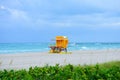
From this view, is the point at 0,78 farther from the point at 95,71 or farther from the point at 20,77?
the point at 95,71

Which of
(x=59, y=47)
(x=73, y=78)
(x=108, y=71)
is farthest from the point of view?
(x=59, y=47)

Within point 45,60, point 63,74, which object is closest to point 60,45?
point 45,60

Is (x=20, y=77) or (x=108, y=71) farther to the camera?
(x=108, y=71)

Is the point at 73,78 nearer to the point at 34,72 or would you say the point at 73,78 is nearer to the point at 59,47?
the point at 34,72

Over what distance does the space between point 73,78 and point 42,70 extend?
782mm

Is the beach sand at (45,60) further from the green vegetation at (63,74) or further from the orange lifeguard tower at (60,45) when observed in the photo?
the orange lifeguard tower at (60,45)

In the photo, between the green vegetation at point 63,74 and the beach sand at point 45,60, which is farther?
the beach sand at point 45,60

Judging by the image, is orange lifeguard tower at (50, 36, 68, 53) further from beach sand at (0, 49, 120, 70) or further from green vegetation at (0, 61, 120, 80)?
green vegetation at (0, 61, 120, 80)

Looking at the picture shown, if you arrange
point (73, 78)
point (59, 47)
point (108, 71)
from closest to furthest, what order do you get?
point (73, 78) < point (108, 71) < point (59, 47)

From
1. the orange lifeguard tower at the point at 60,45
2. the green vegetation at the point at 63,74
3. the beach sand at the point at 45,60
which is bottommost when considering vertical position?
the beach sand at the point at 45,60

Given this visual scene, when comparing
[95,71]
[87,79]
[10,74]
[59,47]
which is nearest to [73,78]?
[87,79]

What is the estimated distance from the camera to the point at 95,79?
5332 millimetres

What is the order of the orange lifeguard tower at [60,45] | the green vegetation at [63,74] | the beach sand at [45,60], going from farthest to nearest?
the orange lifeguard tower at [60,45] → the beach sand at [45,60] → the green vegetation at [63,74]

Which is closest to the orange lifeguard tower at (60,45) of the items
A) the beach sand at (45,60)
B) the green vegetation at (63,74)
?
the beach sand at (45,60)
